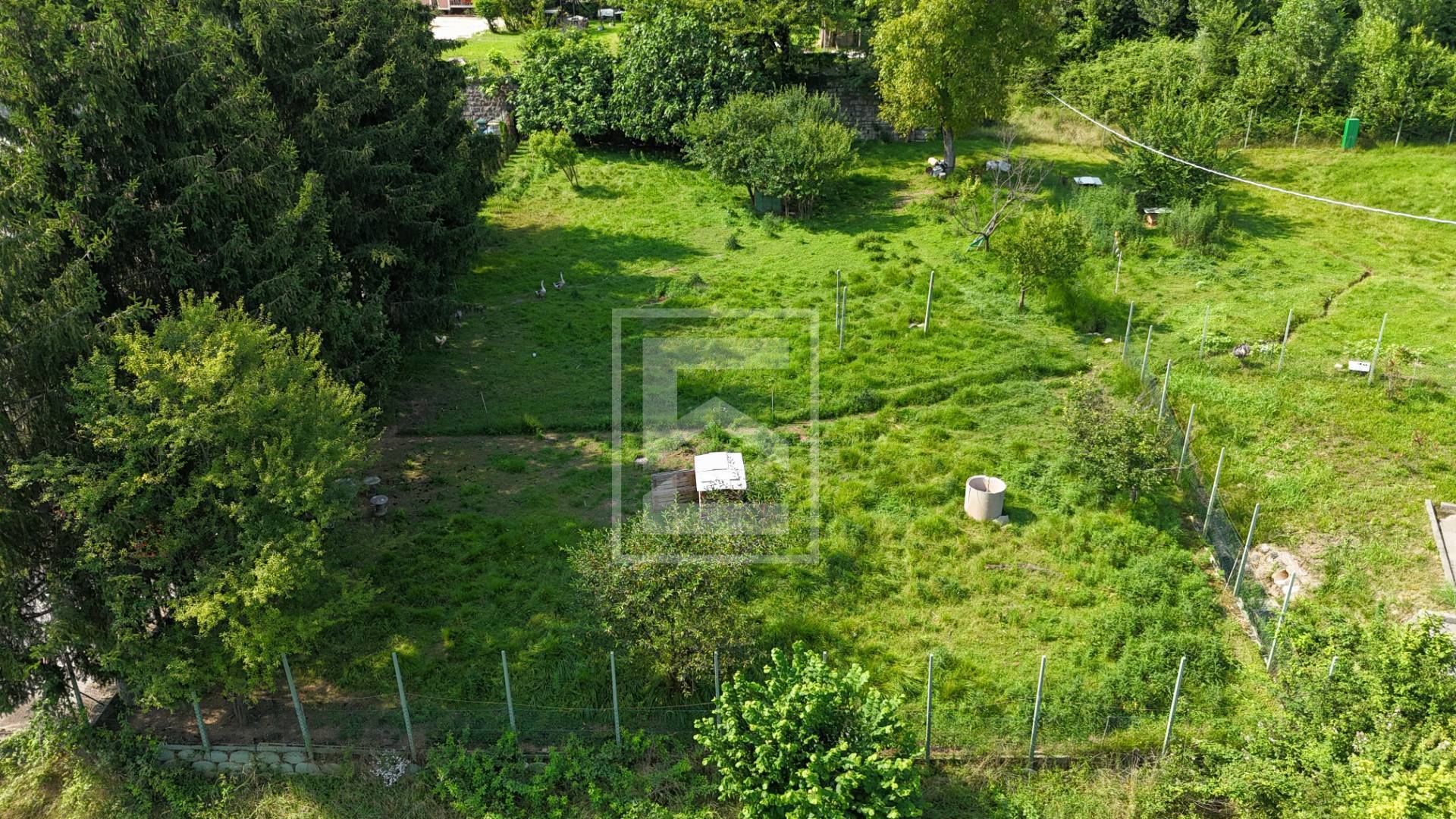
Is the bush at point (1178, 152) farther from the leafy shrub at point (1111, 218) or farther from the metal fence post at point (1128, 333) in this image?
the metal fence post at point (1128, 333)

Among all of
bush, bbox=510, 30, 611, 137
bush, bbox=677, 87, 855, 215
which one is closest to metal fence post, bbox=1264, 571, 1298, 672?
bush, bbox=677, 87, 855, 215

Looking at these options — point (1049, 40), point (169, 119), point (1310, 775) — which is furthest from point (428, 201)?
point (1049, 40)

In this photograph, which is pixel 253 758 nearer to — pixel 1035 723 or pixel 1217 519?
pixel 1035 723

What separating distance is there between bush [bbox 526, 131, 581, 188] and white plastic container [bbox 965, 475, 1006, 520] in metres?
21.6

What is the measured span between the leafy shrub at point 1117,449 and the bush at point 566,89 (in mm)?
23849

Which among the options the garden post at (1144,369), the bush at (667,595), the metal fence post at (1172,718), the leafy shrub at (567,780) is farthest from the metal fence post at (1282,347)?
the leafy shrub at (567,780)

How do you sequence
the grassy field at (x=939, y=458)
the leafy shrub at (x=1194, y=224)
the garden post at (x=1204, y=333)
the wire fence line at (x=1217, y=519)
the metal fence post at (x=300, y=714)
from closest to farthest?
the metal fence post at (x=300, y=714)
the grassy field at (x=939, y=458)
the wire fence line at (x=1217, y=519)
the garden post at (x=1204, y=333)
the leafy shrub at (x=1194, y=224)

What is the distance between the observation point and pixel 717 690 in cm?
1199

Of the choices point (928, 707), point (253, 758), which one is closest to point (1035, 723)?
point (928, 707)

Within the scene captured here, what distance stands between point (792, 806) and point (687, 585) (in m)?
3.14

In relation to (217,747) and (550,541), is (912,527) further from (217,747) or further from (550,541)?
(217,747)

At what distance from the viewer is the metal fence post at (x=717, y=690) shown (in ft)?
37.2

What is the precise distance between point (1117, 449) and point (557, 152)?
75.5ft

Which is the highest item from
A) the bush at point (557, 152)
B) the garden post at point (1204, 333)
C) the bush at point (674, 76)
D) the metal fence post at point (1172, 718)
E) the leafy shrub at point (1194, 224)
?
the bush at point (674, 76)
